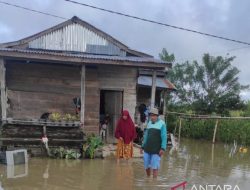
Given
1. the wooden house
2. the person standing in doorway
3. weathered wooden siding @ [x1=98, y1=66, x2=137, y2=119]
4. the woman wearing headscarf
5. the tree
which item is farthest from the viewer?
the tree

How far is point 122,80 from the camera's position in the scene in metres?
16.7

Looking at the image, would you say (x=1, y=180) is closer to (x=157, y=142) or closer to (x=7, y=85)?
(x=157, y=142)

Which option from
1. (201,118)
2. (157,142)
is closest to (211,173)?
(157,142)

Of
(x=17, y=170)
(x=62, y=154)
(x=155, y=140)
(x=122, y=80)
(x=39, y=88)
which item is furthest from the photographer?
(x=122, y=80)

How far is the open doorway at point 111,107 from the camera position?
681 inches


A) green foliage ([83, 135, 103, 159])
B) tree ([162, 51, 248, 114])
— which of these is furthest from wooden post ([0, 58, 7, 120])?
tree ([162, 51, 248, 114])

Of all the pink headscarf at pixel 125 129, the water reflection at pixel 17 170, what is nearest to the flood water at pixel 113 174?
the water reflection at pixel 17 170

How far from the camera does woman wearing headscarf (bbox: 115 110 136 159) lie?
13.6 meters

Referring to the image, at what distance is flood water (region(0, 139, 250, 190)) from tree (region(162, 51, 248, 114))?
19247 mm

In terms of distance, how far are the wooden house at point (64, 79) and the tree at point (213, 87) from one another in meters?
17.8

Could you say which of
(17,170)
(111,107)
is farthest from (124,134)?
(111,107)

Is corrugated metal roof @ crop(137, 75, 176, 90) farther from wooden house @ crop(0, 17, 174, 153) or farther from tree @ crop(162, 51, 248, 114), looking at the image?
tree @ crop(162, 51, 248, 114)

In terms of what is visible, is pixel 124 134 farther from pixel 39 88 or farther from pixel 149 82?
pixel 149 82

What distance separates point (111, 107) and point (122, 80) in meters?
1.63
